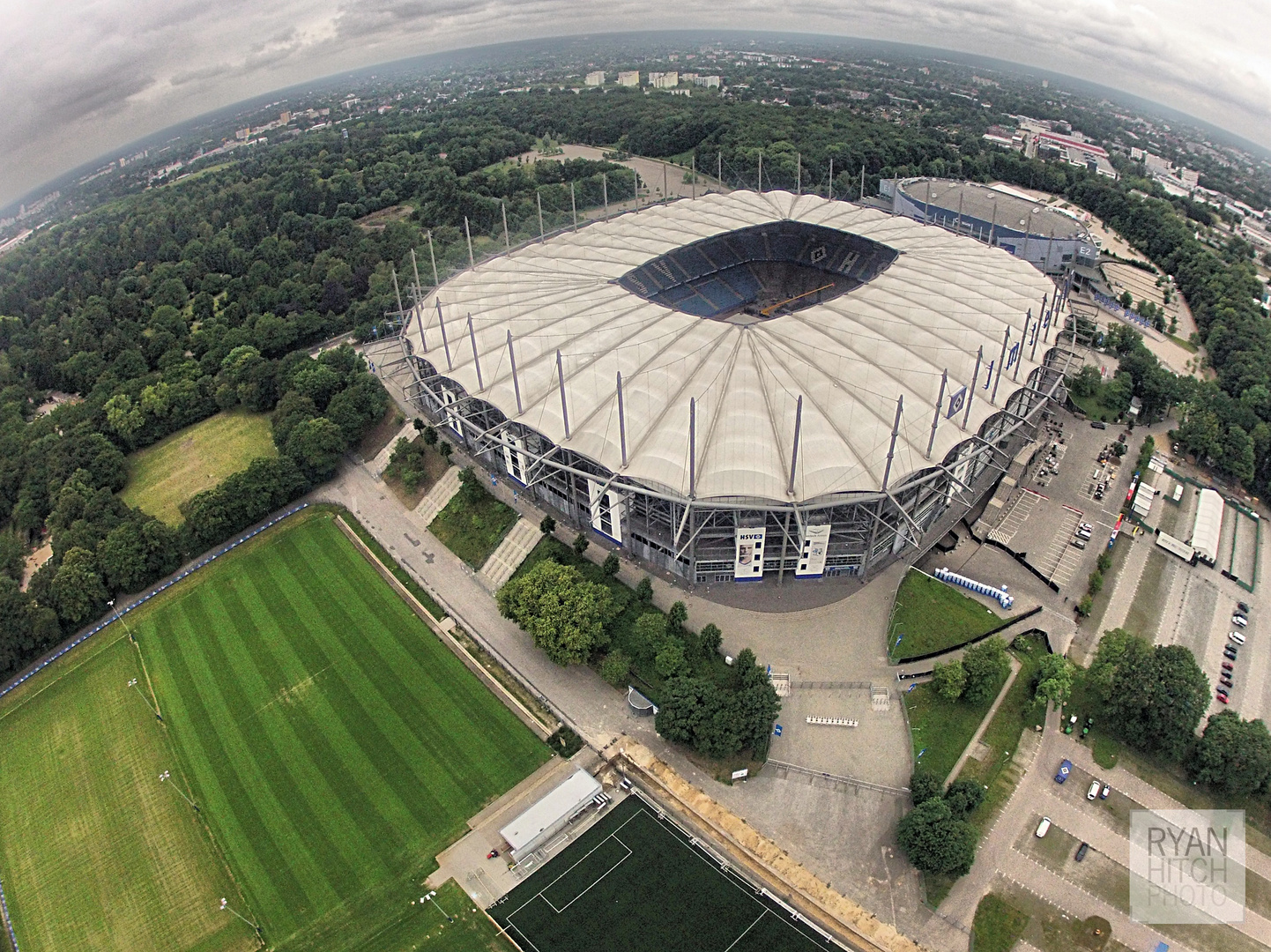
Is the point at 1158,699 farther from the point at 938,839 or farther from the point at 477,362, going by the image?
the point at 477,362

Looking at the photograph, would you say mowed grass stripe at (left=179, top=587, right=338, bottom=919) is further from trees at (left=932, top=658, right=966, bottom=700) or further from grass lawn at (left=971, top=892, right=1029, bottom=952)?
trees at (left=932, top=658, right=966, bottom=700)

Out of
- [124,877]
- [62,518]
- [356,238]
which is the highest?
[356,238]


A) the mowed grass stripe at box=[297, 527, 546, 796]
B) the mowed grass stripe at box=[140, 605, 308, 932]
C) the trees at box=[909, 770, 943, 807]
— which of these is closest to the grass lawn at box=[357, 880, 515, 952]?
the mowed grass stripe at box=[140, 605, 308, 932]

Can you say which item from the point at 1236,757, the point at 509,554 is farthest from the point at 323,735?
the point at 1236,757

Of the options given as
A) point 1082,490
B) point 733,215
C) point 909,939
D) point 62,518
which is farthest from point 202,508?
point 1082,490

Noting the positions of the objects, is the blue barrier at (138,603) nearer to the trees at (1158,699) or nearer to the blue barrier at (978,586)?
the blue barrier at (978,586)

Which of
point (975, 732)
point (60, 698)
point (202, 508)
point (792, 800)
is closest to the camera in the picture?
point (792, 800)

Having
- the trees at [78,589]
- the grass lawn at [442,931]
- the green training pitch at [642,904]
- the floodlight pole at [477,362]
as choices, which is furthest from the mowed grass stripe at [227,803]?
the floodlight pole at [477,362]

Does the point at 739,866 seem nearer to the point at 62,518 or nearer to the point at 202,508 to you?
the point at 202,508
